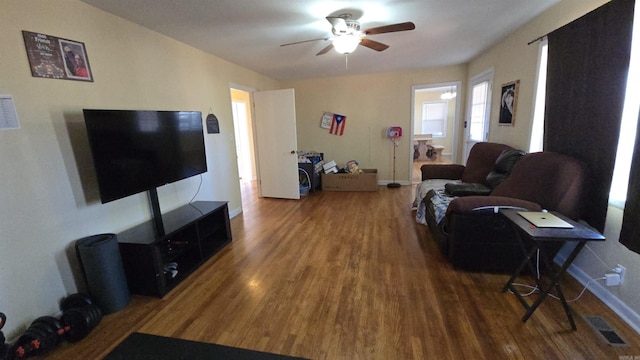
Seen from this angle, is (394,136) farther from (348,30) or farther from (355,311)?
(355,311)

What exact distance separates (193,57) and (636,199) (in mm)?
4052

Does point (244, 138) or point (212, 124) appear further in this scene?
point (244, 138)

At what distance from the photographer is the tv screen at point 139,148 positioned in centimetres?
189

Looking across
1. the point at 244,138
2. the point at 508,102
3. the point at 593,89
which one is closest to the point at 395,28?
the point at 593,89

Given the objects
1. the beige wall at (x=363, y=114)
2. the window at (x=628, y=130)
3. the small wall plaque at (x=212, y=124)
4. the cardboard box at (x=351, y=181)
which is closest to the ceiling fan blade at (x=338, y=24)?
the window at (x=628, y=130)

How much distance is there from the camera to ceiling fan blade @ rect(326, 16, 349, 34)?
2.26m

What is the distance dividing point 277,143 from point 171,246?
262 centimetres

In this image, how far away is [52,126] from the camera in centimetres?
187

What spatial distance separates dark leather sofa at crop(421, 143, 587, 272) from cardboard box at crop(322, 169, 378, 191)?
106 inches

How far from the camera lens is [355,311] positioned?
191cm

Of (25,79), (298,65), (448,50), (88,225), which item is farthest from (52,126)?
(448,50)

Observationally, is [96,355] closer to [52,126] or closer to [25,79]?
[52,126]

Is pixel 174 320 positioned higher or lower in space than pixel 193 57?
lower

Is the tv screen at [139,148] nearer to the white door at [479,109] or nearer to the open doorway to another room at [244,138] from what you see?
the open doorway to another room at [244,138]
